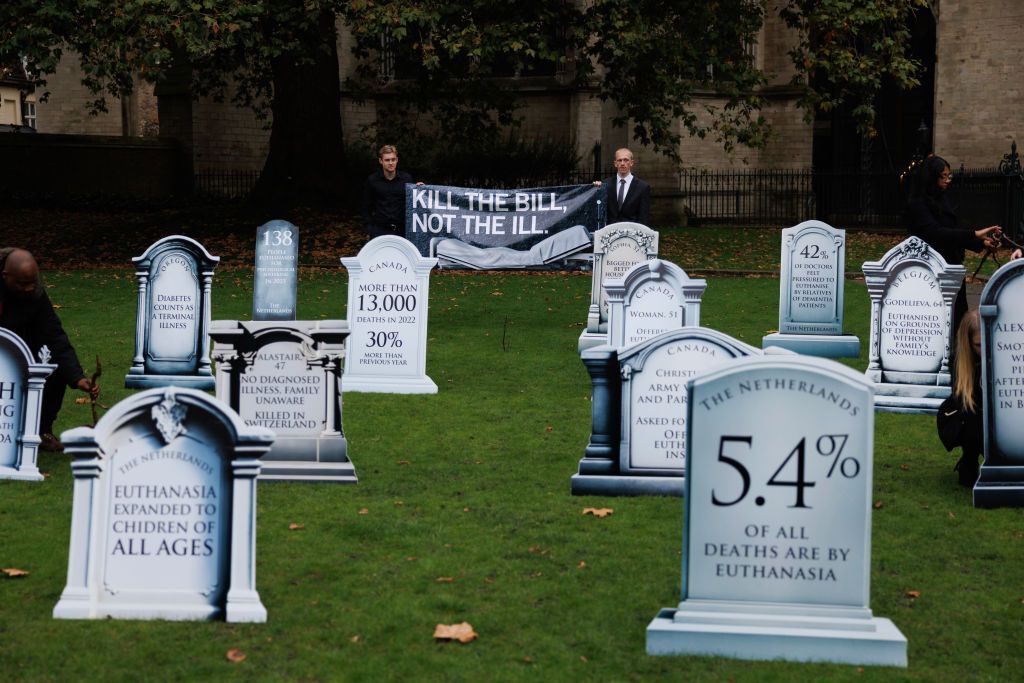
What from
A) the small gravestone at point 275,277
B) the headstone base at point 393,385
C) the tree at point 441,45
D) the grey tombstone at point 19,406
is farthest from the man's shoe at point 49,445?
the tree at point 441,45

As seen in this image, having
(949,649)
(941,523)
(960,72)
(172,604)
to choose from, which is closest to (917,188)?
(941,523)

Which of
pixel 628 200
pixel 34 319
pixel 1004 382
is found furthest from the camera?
pixel 628 200

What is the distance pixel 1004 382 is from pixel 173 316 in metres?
7.11

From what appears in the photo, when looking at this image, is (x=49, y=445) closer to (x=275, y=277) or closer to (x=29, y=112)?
(x=275, y=277)

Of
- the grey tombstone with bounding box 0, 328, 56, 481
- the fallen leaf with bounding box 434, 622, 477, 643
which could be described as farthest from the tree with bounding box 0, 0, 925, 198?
the fallen leaf with bounding box 434, 622, 477, 643

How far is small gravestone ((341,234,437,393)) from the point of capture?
11.7 metres

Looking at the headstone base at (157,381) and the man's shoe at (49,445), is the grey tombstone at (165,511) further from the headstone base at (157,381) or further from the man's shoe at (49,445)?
the headstone base at (157,381)

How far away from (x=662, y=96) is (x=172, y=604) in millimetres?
21053

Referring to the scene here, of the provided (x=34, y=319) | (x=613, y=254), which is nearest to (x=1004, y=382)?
(x=34, y=319)

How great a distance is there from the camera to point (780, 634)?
17.8ft

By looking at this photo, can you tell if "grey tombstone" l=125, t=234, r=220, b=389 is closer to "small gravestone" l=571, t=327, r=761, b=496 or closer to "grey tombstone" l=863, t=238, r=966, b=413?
"small gravestone" l=571, t=327, r=761, b=496

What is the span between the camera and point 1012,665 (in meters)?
5.41

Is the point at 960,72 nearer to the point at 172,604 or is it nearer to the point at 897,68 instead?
the point at 897,68

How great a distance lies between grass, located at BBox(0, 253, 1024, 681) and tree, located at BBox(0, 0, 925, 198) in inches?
464
